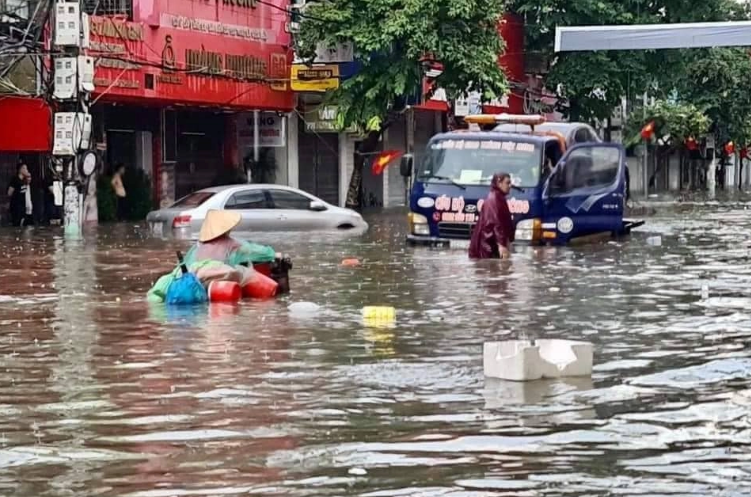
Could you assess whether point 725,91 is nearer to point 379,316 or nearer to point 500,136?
point 500,136

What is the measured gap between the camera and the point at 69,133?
2784 centimetres

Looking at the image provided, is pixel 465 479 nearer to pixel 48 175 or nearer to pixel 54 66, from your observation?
pixel 54 66

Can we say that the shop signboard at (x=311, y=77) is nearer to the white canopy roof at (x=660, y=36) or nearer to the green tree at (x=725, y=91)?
the white canopy roof at (x=660, y=36)

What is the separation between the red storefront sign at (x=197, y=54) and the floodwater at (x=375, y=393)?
549 inches

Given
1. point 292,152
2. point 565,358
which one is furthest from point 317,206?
point 565,358

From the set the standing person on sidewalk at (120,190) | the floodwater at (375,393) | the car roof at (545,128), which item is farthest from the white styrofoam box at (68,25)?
the floodwater at (375,393)

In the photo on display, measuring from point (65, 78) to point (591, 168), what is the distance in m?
10.0

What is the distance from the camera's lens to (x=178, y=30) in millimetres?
34188

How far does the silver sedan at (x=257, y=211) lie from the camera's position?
2730cm

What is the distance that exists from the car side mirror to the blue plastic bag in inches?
A: 551

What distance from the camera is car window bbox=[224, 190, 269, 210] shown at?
2759 centimetres

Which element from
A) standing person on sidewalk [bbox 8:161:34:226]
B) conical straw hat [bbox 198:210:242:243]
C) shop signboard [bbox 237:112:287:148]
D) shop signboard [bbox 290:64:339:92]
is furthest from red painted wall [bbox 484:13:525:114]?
conical straw hat [bbox 198:210:242:243]

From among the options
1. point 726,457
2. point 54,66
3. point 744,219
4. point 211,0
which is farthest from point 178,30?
point 726,457

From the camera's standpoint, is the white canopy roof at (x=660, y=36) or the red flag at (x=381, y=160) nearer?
the white canopy roof at (x=660, y=36)
